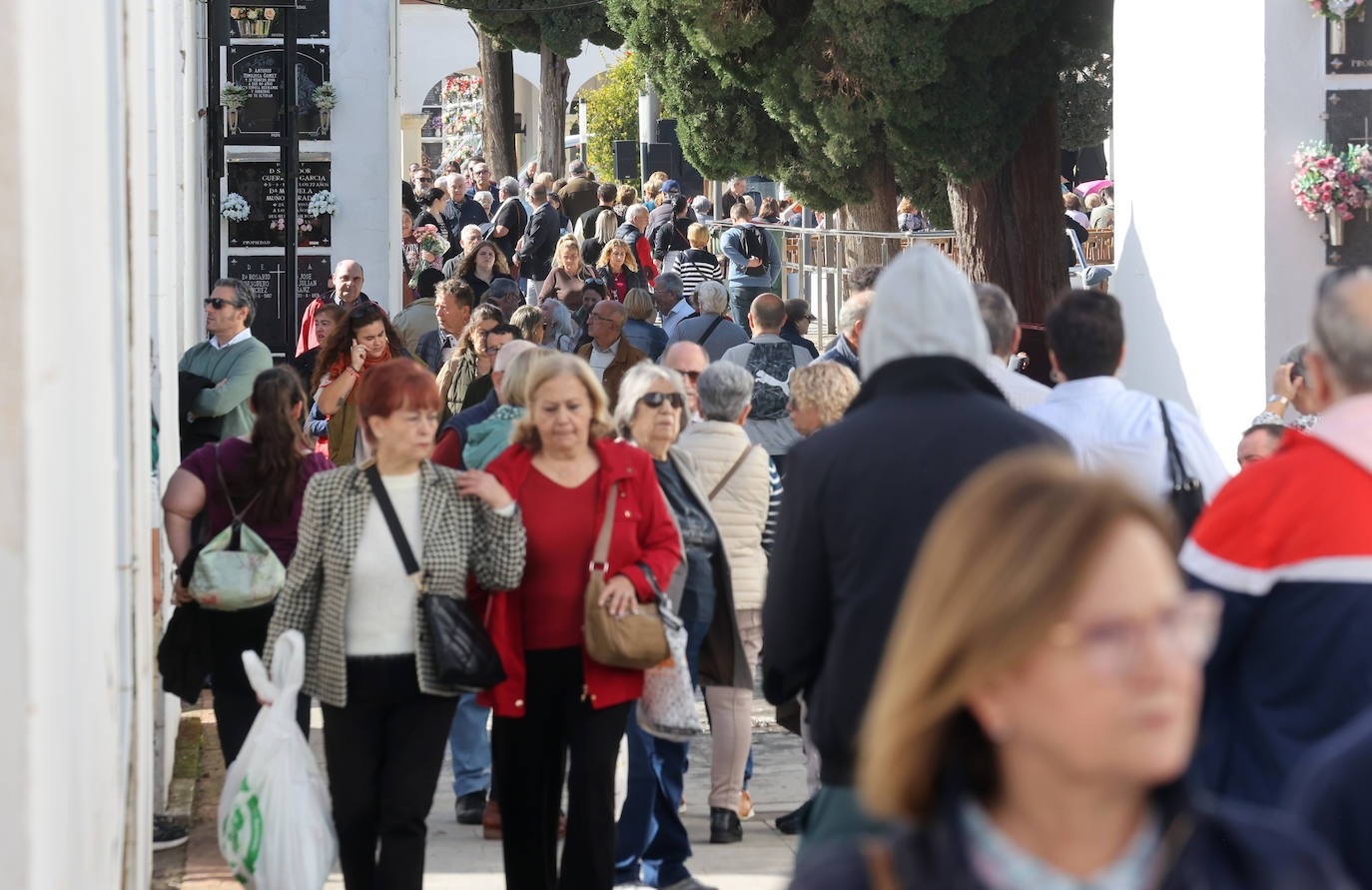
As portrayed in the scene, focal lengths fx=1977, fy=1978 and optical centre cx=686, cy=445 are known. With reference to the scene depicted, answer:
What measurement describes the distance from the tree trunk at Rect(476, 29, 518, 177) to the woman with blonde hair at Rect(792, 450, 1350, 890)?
124 feet

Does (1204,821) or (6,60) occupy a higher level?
(6,60)

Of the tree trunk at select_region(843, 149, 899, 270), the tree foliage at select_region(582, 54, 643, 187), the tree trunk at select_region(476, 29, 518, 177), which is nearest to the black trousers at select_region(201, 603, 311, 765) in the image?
the tree trunk at select_region(843, 149, 899, 270)

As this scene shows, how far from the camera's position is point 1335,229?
11.3 meters

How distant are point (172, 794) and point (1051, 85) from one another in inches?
397

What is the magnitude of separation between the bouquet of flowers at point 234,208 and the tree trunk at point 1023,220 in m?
5.91

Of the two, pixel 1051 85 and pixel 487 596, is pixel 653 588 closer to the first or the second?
pixel 487 596

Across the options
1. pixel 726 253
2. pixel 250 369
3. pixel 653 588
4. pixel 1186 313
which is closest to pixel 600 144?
pixel 726 253

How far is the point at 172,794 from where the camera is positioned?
8281 mm

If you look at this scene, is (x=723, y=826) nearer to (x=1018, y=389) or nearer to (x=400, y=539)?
(x=1018, y=389)

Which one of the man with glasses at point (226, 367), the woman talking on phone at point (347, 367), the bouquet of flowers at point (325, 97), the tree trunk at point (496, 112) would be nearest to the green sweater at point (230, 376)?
the man with glasses at point (226, 367)

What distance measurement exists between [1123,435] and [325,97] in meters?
12.9

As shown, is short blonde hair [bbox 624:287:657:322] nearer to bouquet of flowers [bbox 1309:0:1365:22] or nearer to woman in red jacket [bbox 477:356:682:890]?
bouquet of flowers [bbox 1309:0:1365:22]

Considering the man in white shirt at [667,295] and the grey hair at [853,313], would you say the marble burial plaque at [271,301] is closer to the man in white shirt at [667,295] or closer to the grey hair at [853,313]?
the man in white shirt at [667,295]

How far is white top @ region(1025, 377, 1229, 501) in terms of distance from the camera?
5730 mm
